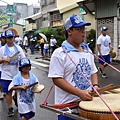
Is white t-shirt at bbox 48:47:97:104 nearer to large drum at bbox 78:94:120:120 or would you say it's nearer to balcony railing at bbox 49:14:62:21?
large drum at bbox 78:94:120:120

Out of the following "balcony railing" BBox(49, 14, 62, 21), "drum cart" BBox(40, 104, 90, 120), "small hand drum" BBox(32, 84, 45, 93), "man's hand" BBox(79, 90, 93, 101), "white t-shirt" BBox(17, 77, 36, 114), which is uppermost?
"balcony railing" BBox(49, 14, 62, 21)

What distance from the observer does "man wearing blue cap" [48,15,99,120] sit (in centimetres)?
277

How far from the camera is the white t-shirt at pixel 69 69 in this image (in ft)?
9.12

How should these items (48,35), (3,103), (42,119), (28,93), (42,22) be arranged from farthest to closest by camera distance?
(42,22), (48,35), (3,103), (42,119), (28,93)

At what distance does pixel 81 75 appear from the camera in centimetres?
285

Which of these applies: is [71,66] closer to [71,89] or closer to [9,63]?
[71,89]

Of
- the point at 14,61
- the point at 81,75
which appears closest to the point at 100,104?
the point at 81,75

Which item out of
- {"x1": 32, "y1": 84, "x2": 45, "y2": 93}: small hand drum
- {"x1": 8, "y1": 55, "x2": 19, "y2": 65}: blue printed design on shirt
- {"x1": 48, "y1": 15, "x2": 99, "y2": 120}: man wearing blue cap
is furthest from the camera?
{"x1": 8, "y1": 55, "x2": 19, "y2": 65}: blue printed design on shirt

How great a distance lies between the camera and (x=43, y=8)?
128 feet

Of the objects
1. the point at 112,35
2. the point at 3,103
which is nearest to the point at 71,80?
the point at 3,103

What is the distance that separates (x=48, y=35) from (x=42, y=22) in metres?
12.1

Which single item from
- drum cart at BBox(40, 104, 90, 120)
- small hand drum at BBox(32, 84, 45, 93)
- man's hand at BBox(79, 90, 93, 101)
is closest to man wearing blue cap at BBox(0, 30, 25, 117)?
small hand drum at BBox(32, 84, 45, 93)

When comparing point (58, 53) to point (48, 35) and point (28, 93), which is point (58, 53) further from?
point (48, 35)

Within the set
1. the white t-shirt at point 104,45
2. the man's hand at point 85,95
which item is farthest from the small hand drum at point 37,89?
the white t-shirt at point 104,45
